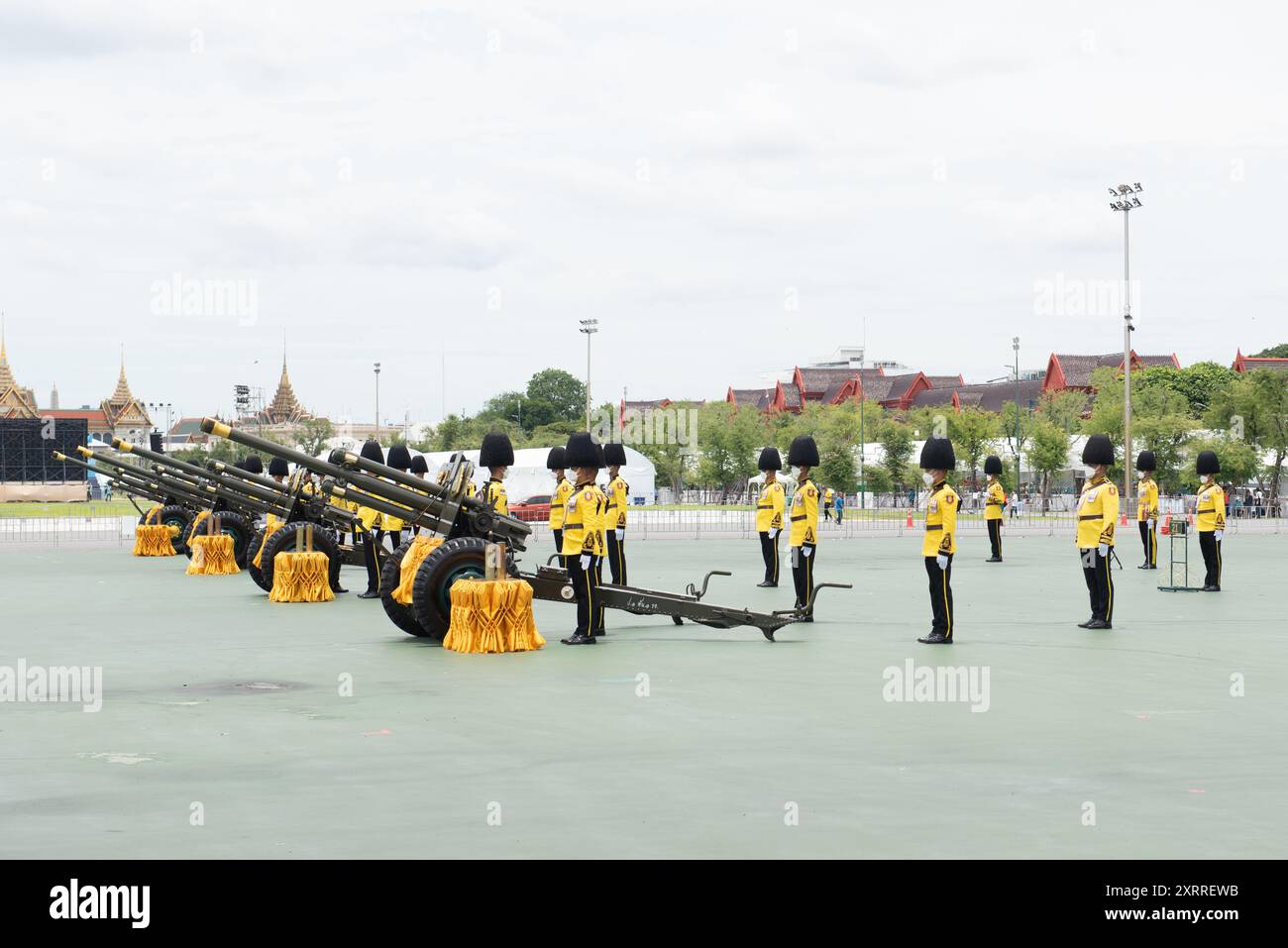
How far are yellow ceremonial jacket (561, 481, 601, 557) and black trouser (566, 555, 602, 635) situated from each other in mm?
96

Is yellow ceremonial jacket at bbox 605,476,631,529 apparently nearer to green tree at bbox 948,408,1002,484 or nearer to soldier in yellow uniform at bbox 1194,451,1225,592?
soldier in yellow uniform at bbox 1194,451,1225,592

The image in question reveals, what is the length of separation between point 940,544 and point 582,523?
3415 mm

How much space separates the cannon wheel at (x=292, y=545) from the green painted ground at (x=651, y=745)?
3.35 metres

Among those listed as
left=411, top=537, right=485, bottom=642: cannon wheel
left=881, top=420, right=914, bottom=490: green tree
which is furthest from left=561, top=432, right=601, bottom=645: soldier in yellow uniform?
left=881, top=420, right=914, bottom=490: green tree

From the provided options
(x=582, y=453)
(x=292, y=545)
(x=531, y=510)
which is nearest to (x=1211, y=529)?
(x=582, y=453)

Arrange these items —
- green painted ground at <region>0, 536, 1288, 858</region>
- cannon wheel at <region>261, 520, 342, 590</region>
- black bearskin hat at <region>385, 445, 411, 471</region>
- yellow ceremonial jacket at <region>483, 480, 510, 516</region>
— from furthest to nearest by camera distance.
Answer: black bearskin hat at <region>385, 445, 411, 471</region> < cannon wheel at <region>261, 520, 342, 590</region> < yellow ceremonial jacket at <region>483, 480, 510, 516</region> < green painted ground at <region>0, 536, 1288, 858</region>

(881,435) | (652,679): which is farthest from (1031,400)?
(652,679)

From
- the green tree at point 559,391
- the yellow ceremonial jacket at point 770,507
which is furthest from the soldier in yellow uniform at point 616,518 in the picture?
the green tree at point 559,391

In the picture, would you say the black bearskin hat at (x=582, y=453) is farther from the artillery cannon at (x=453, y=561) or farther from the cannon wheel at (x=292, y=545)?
the cannon wheel at (x=292, y=545)

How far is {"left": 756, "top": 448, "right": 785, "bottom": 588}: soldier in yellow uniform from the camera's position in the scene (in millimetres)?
21266

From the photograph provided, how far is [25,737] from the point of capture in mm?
8688

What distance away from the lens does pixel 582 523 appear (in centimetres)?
1362
